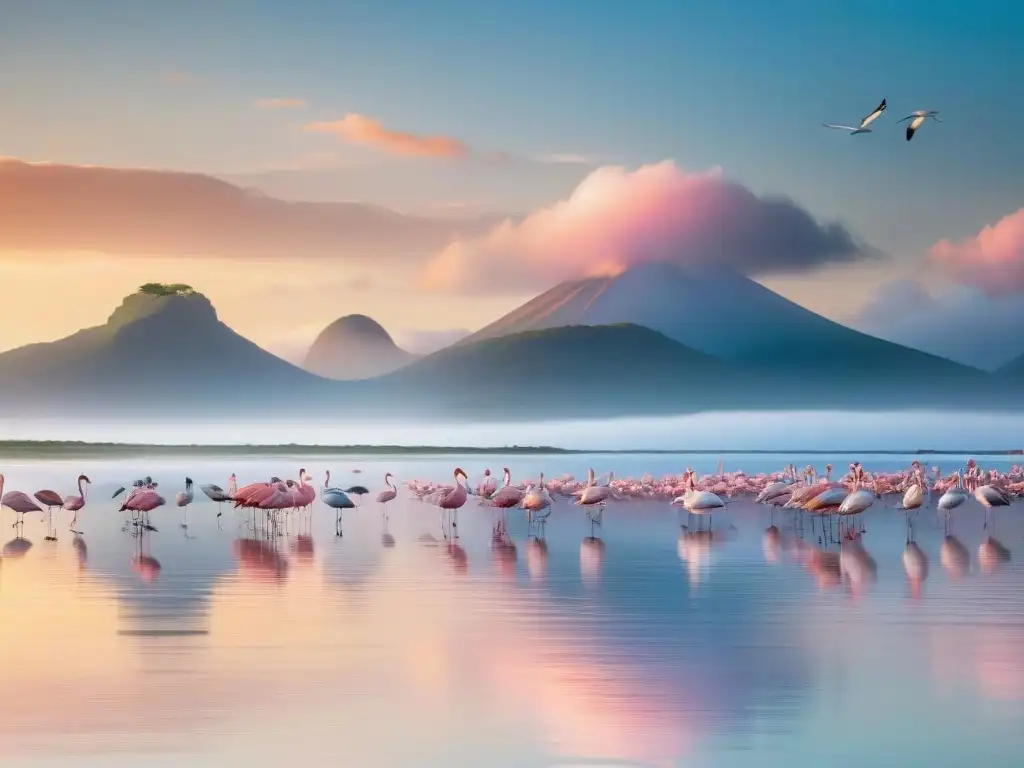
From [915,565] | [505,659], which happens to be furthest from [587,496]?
[505,659]

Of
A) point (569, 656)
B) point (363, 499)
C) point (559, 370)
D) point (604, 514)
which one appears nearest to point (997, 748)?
point (569, 656)

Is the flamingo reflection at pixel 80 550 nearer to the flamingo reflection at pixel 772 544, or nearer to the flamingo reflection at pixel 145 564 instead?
the flamingo reflection at pixel 145 564

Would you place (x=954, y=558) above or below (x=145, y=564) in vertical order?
below

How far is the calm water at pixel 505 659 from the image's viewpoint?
6375 millimetres

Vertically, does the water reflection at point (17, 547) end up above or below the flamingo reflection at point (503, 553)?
above

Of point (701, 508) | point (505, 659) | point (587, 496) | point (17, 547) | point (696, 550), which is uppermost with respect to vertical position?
point (587, 496)

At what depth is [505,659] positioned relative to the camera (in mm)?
8227

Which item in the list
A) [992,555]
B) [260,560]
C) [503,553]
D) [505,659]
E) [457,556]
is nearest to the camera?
[505,659]

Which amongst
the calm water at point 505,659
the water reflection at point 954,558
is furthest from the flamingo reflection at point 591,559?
the water reflection at point 954,558

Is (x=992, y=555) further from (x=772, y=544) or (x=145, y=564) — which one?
(x=145, y=564)

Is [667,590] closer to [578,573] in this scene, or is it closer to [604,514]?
[578,573]

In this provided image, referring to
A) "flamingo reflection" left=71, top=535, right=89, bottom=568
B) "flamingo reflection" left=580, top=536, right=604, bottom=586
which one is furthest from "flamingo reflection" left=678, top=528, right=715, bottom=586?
"flamingo reflection" left=71, top=535, right=89, bottom=568

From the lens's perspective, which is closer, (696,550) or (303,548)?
(696,550)

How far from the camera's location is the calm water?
20.9ft
